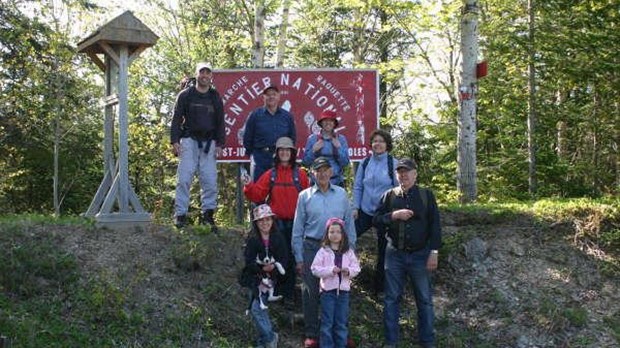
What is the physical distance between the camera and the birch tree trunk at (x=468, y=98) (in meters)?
10.7

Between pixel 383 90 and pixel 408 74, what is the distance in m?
9.05

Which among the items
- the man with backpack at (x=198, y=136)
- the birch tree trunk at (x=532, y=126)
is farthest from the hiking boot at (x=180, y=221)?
the birch tree trunk at (x=532, y=126)

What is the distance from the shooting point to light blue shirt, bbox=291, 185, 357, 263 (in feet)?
22.0

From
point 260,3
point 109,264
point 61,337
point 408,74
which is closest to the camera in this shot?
point 61,337

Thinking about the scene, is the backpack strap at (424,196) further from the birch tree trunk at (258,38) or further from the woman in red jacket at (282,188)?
the birch tree trunk at (258,38)

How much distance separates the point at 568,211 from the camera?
9.36m

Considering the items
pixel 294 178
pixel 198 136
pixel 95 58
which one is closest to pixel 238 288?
pixel 294 178

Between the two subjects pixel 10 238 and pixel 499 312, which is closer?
pixel 10 238

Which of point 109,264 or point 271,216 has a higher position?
point 271,216

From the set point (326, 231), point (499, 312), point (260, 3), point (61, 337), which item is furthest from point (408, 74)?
point (61, 337)

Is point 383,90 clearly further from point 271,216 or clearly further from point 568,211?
point 271,216

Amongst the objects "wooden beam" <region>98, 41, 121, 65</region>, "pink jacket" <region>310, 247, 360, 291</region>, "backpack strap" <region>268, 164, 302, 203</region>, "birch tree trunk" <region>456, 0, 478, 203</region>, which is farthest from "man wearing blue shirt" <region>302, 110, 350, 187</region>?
"birch tree trunk" <region>456, 0, 478, 203</region>

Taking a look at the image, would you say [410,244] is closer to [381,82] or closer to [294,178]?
[294,178]

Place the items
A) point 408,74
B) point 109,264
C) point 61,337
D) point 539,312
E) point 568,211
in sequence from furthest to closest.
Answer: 1. point 408,74
2. point 568,211
3. point 539,312
4. point 109,264
5. point 61,337
